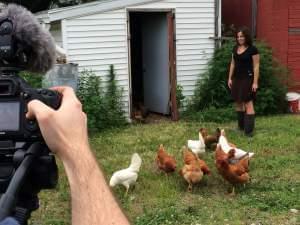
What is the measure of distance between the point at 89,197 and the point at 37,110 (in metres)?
0.23

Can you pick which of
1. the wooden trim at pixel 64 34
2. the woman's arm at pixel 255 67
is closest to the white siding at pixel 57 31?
the wooden trim at pixel 64 34

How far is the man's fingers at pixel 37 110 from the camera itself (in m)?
1.14

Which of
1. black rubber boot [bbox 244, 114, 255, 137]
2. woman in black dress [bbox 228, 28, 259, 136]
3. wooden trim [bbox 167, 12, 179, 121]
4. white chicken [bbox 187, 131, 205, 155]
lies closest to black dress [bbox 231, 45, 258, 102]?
woman in black dress [bbox 228, 28, 259, 136]

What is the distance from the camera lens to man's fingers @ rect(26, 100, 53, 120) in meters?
1.14

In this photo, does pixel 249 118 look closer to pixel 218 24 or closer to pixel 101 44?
pixel 101 44

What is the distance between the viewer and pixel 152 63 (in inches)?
431

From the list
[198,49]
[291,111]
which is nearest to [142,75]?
[198,49]

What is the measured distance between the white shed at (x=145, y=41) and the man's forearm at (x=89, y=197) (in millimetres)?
8066

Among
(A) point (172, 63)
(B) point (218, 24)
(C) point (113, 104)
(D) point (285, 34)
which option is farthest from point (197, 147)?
(D) point (285, 34)

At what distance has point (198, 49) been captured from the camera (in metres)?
10.4

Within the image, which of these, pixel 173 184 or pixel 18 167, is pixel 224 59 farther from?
pixel 18 167

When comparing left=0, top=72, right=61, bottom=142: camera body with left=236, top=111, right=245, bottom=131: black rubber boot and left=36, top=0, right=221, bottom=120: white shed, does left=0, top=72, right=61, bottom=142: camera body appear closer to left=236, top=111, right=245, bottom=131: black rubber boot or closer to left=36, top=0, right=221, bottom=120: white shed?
left=236, top=111, right=245, bottom=131: black rubber boot

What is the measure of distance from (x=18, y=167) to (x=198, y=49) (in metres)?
9.42

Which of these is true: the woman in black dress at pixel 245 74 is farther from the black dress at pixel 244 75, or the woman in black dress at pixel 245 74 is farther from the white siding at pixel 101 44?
the white siding at pixel 101 44
